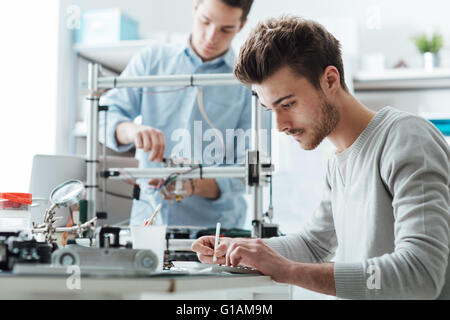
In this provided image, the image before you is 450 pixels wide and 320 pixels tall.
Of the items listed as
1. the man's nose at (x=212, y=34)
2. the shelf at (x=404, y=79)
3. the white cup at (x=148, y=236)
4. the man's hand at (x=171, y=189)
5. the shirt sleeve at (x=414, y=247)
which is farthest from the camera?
the shelf at (x=404, y=79)

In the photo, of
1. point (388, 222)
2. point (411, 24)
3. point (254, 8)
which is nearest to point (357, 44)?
point (411, 24)

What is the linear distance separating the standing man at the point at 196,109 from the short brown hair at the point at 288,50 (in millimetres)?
Answer: 671

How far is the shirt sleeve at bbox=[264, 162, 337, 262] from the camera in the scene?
1.20 metres

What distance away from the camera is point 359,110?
1.13m

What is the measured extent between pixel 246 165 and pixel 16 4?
5.58 ft

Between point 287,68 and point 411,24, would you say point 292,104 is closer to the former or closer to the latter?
point 287,68

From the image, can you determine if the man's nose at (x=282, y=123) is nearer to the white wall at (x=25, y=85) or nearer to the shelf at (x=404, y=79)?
the white wall at (x=25, y=85)

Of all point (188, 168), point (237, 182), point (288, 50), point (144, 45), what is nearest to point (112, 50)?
point (144, 45)

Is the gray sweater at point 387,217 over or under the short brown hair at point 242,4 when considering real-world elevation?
under

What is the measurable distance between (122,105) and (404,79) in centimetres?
164

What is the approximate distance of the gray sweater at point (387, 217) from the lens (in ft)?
2.69

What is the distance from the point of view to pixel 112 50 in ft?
9.40

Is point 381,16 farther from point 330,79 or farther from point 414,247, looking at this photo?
point 414,247

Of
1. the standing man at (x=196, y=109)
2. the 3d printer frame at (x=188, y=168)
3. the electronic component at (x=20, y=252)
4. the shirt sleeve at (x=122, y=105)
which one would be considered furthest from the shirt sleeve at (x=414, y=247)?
the shirt sleeve at (x=122, y=105)
